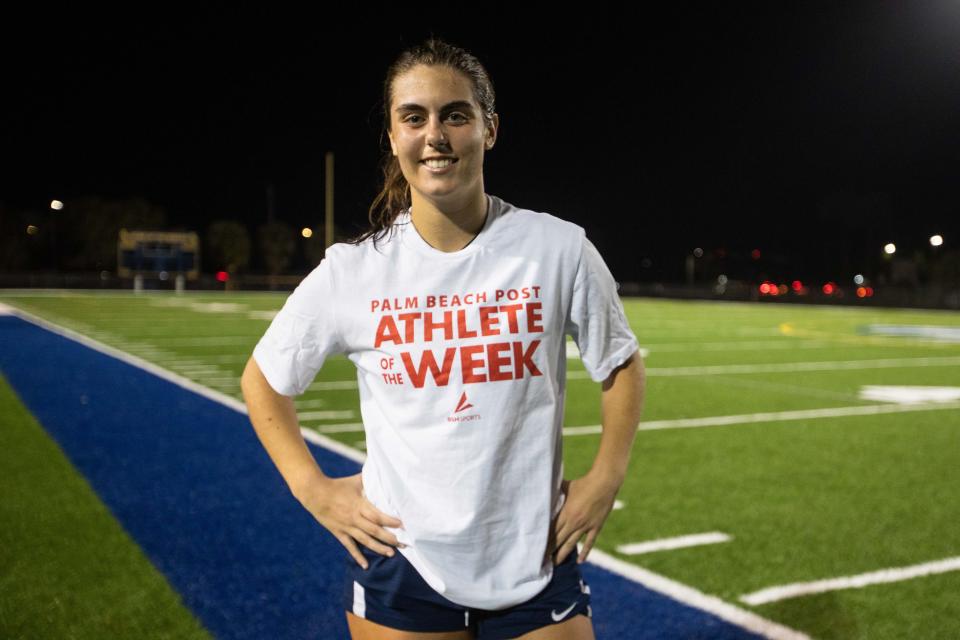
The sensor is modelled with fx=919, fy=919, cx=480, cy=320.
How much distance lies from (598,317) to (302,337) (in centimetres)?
61

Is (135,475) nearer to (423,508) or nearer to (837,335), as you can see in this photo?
(423,508)

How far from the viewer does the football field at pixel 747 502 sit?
386cm

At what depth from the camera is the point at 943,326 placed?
987 inches

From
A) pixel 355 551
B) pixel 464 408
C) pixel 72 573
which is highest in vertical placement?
pixel 464 408

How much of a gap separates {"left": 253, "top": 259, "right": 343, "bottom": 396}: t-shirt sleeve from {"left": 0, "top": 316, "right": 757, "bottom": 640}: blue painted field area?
201cm

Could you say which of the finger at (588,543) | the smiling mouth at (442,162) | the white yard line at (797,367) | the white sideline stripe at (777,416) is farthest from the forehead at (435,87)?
the white yard line at (797,367)

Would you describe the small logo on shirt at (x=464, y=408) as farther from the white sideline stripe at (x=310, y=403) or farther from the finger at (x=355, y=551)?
the white sideline stripe at (x=310, y=403)

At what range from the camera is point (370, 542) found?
6.13 feet

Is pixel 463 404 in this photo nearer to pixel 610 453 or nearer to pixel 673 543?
pixel 610 453

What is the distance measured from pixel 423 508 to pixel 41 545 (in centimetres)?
361

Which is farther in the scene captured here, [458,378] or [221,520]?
[221,520]

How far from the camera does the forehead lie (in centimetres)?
182

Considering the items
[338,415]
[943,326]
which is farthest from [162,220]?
[338,415]

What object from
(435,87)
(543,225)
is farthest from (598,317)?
(435,87)
